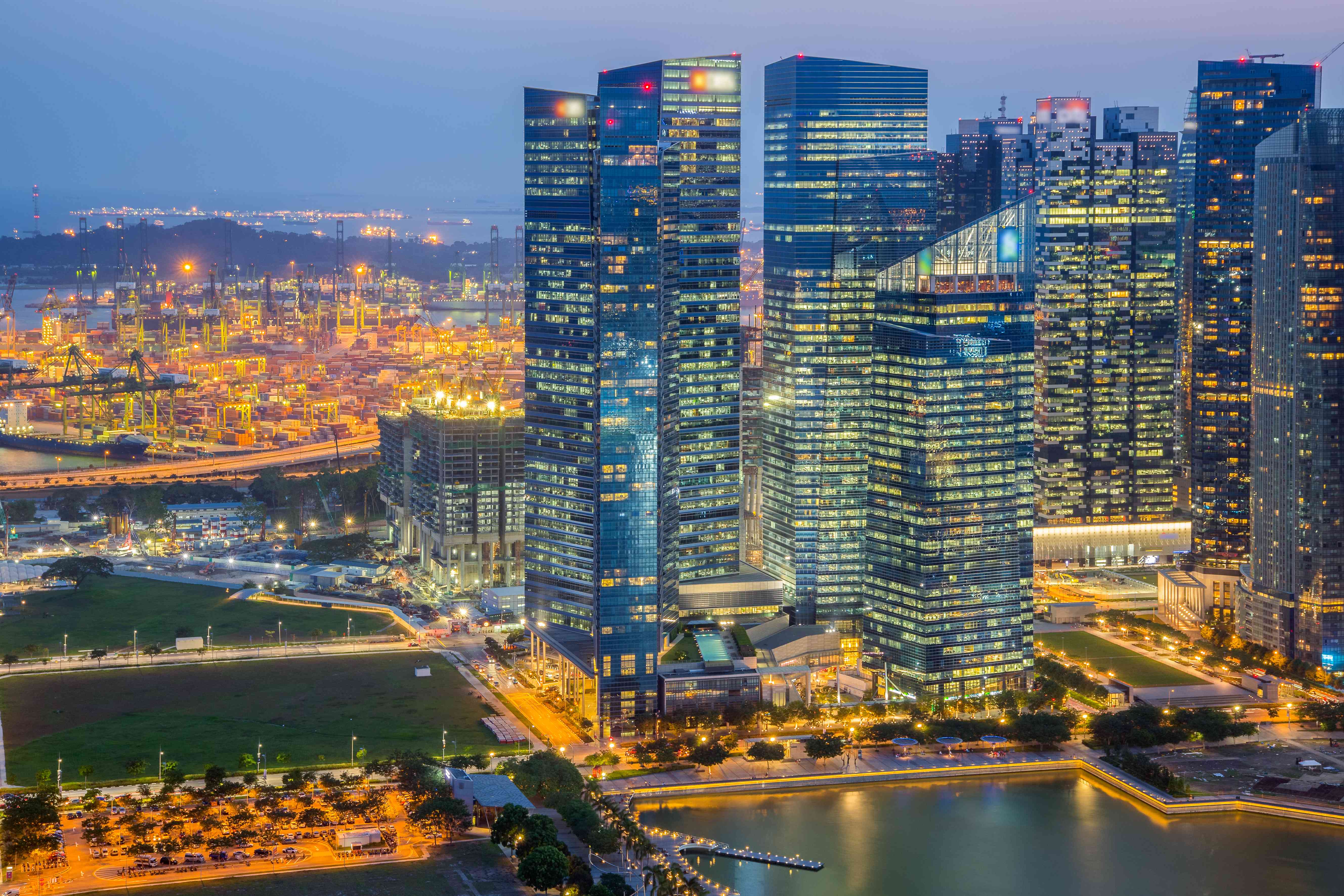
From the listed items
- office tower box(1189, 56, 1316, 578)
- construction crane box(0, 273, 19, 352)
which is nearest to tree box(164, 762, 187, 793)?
office tower box(1189, 56, 1316, 578)

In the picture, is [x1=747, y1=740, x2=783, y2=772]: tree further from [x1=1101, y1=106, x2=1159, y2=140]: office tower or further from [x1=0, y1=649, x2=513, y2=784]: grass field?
[x1=1101, y1=106, x2=1159, y2=140]: office tower

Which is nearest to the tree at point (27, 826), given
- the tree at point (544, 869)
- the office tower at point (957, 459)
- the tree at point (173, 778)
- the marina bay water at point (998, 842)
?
the tree at point (173, 778)

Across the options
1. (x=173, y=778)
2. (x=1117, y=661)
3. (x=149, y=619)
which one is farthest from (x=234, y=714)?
(x=1117, y=661)

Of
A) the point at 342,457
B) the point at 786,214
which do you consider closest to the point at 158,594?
the point at 786,214

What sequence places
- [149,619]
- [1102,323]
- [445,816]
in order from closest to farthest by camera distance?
[445,816]
[149,619]
[1102,323]

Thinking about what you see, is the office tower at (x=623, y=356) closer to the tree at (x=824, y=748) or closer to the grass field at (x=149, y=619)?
the tree at (x=824, y=748)

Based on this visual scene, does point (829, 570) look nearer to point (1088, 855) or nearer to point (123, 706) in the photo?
point (1088, 855)

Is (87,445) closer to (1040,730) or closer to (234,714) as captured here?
(234,714)
